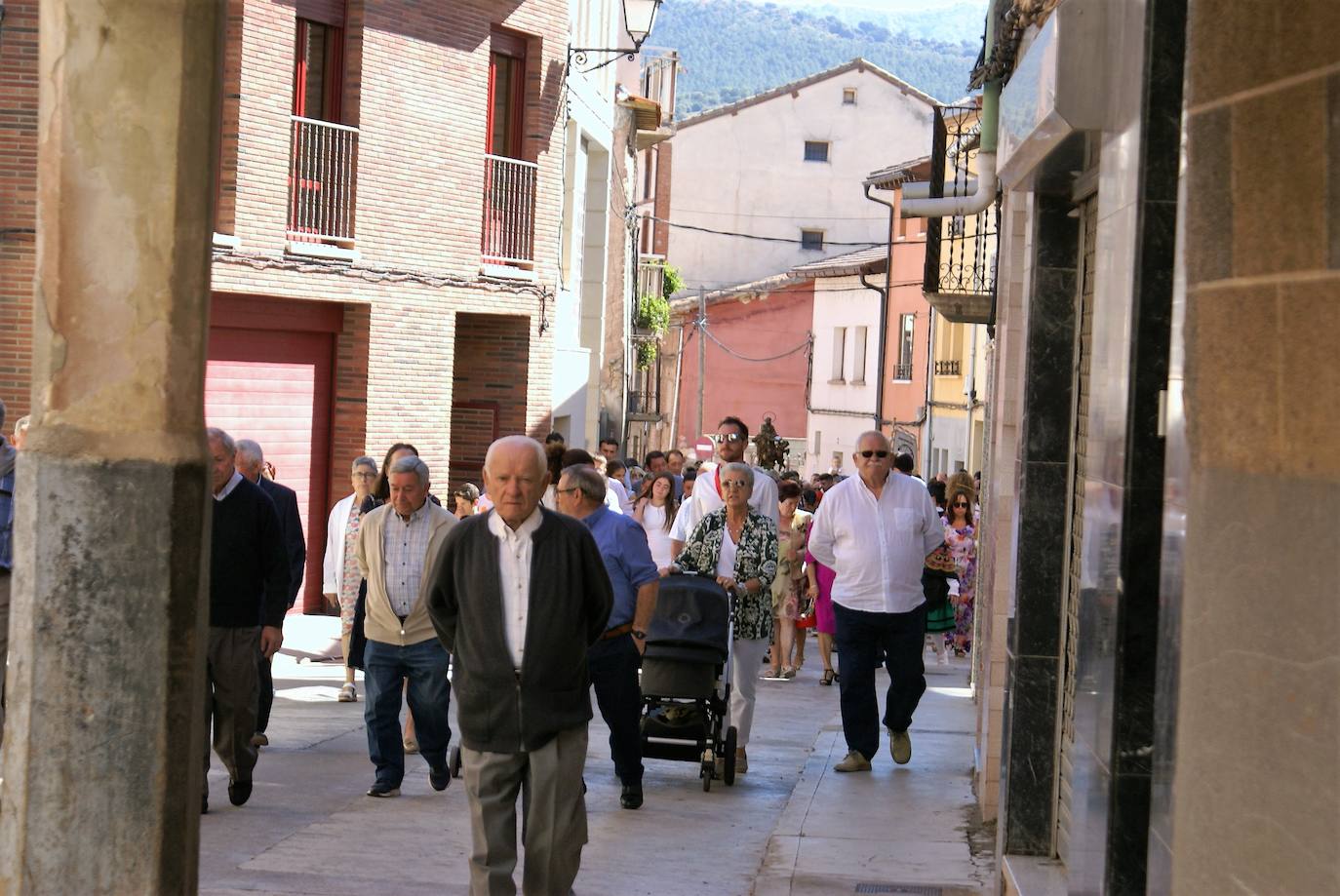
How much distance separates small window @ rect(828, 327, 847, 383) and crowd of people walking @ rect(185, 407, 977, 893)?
1475 inches

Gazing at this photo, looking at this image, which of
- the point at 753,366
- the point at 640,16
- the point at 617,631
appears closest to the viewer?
the point at 617,631

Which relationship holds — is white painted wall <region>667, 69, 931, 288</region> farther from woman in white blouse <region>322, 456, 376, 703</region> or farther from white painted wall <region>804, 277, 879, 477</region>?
woman in white blouse <region>322, 456, 376, 703</region>

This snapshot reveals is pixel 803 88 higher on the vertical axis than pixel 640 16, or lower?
higher

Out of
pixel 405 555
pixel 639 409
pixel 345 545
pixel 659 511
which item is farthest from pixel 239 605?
pixel 639 409

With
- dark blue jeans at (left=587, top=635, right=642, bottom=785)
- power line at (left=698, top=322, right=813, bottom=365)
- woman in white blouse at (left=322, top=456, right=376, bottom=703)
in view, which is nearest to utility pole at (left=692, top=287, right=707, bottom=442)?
power line at (left=698, top=322, right=813, bottom=365)

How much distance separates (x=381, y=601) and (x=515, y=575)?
3077 millimetres

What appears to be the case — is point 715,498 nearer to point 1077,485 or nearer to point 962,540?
point 1077,485

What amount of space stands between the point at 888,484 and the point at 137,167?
24.3 feet

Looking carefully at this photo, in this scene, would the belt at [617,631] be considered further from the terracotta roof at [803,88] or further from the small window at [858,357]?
the terracotta roof at [803,88]

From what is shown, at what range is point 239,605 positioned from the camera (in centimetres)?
927

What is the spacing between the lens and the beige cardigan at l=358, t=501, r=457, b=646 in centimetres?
975

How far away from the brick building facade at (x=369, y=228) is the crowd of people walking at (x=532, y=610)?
7.67 metres

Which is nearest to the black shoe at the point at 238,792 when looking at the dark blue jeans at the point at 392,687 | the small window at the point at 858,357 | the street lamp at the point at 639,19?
the dark blue jeans at the point at 392,687

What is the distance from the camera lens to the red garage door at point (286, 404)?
19859 mm
